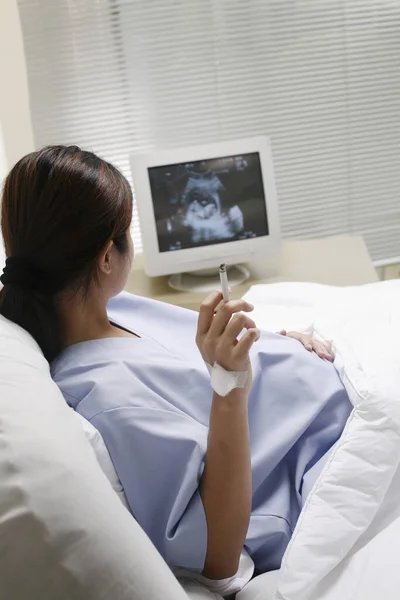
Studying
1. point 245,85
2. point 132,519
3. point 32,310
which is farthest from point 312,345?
point 245,85

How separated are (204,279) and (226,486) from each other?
4.58 ft

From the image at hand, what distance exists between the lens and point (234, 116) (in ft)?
9.41

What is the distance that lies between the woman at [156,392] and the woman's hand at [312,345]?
13 cm

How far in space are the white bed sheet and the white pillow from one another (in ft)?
1.18

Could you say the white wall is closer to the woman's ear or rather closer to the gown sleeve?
the woman's ear

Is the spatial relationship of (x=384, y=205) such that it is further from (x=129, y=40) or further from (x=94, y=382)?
(x=94, y=382)

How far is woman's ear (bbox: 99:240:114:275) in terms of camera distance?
1105 millimetres

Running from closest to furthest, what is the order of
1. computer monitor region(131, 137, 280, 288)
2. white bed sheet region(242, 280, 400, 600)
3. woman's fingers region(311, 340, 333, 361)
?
white bed sheet region(242, 280, 400, 600) → woman's fingers region(311, 340, 333, 361) → computer monitor region(131, 137, 280, 288)

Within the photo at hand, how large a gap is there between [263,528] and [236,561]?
0.09m

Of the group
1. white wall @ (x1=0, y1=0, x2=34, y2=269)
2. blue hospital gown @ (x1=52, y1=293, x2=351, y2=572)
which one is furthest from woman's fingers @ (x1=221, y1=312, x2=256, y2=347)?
white wall @ (x1=0, y1=0, x2=34, y2=269)

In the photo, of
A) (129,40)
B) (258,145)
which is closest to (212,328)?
(258,145)

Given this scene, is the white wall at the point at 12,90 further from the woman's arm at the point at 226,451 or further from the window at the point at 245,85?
the woman's arm at the point at 226,451

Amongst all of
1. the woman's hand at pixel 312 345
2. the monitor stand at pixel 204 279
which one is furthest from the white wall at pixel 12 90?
the woman's hand at pixel 312 345

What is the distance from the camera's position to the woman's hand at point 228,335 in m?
0.99
